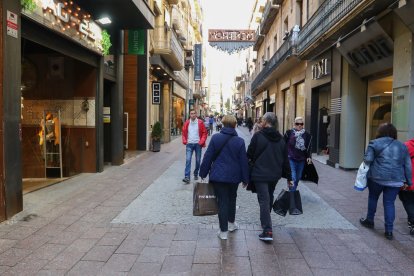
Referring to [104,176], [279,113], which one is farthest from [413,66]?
[279,113]

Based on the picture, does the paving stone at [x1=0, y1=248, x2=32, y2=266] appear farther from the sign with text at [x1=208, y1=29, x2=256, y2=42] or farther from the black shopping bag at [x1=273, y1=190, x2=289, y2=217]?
the sign with text at [x1=208, y1=29, x2=256, y2=42]

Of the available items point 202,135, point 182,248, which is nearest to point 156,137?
point 202,135

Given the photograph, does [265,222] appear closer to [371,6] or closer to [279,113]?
[371,6]

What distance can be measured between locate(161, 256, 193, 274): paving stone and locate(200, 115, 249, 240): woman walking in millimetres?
852

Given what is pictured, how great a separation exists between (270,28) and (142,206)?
24.8 metres

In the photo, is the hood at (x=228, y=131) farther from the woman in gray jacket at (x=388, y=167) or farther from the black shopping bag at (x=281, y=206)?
the woman in gray jacket at (x=388, y=167)

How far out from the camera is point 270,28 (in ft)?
97.0

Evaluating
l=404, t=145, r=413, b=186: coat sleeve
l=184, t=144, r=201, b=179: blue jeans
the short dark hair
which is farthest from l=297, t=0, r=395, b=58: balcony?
l=184, t=144, r=201, b=179: blue jeans

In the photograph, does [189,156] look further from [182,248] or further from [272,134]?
[182,248]

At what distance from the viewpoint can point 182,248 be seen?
5.02 meters

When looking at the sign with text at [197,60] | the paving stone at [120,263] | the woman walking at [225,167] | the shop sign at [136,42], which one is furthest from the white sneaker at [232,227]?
the sign with text at [197,60]

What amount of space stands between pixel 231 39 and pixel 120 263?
65.7 ft

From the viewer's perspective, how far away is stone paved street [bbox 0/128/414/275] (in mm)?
4430

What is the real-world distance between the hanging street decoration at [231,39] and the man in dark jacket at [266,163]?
1779 centimetres
